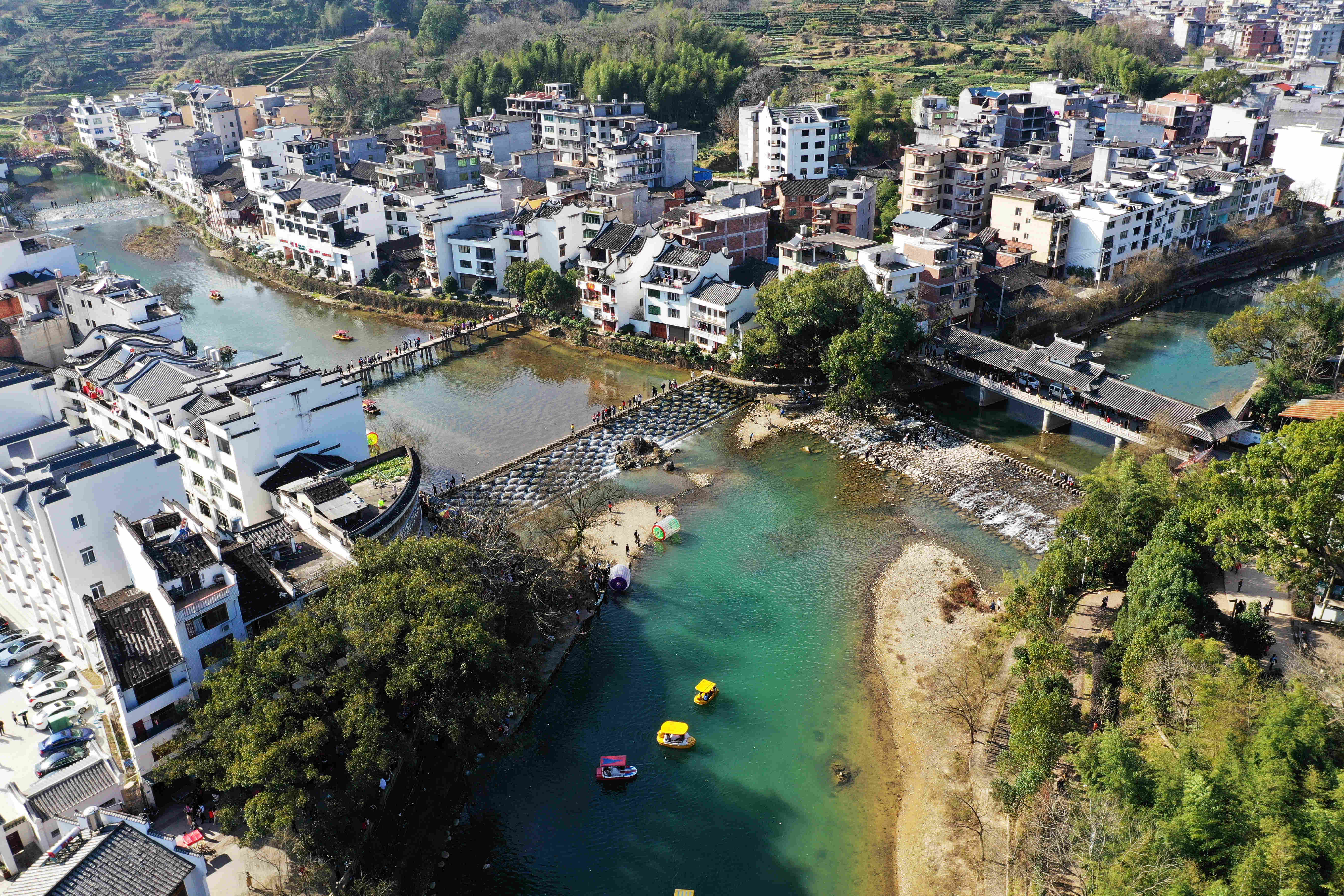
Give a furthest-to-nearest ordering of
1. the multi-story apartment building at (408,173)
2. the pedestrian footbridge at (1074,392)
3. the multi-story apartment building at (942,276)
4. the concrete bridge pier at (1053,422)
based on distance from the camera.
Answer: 1. the multi-story apartment building at (408,173)
2. the multi-story apartment building at (942,276)
3. the concrete bridge pier at (1053,422)
4. the pedestrian footbridge at (1074,392)

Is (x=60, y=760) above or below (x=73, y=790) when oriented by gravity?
below

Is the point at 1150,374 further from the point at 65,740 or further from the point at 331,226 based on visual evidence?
the point at 331,226

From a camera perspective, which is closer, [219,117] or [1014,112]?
[1014,112]

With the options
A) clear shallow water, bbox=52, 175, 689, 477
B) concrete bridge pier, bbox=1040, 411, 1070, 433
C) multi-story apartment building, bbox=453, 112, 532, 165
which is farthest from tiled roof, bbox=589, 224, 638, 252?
multi-story apartment building, bbox=453, 112, 532, 165

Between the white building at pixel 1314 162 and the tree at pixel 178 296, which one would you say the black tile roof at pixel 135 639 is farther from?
the white building at pixel 1314 162

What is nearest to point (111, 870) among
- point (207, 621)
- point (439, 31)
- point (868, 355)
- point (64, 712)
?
point (207, 621)

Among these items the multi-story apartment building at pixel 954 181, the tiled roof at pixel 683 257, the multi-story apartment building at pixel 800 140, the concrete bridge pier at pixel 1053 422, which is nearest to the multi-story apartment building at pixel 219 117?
the multi-story apartment building at pixel 800 140

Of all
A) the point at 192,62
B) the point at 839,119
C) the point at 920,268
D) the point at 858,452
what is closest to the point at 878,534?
the point at 858,452
